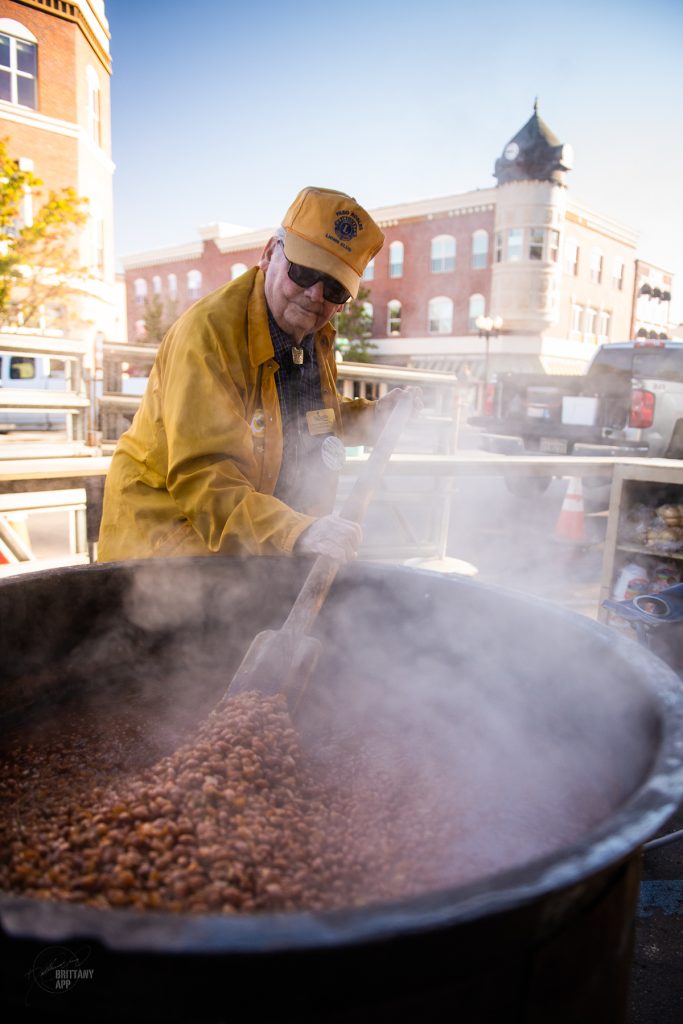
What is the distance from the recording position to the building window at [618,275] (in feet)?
105

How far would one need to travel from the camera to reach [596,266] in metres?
30.7

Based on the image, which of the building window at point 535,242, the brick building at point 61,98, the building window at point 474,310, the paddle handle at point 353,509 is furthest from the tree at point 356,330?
A: the paddle handle at point 353,509

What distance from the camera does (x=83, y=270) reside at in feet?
47.9

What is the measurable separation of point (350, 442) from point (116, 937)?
240cm

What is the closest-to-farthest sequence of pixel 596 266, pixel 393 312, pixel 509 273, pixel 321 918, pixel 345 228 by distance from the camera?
pixel 321 918, pixel 345 228, pixel 509 273, pixel 596 266, pixel 393 312

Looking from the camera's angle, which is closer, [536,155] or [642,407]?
[642,407]

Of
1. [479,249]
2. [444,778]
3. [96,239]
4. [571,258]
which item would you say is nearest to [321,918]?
[444,778]

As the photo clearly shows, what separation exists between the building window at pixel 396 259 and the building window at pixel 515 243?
5.19m

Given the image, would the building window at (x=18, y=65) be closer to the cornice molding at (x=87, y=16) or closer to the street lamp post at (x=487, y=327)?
the cornice molding at (x=87, y=16)

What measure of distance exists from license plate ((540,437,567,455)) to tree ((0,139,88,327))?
8971mm

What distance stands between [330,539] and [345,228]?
3.06ft

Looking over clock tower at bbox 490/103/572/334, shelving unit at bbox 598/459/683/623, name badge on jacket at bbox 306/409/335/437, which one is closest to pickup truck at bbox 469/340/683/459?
shelving unit at bbox 598/459/683/623

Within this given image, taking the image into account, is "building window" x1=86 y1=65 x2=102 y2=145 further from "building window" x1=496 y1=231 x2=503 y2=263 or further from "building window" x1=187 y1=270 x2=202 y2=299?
"building window" x1=187 y1=270 x2=202 y2=299

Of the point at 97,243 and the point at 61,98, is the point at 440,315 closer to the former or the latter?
the point at 97,243
